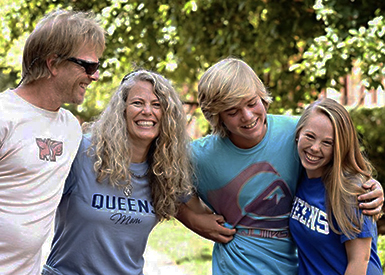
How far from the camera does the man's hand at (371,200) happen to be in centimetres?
278

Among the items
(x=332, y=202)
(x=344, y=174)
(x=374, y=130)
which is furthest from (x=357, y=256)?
(x=374, y=130)

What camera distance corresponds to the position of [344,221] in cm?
274

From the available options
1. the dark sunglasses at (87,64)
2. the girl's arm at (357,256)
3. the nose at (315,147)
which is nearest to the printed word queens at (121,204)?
the dark sunglasses at (87,64)

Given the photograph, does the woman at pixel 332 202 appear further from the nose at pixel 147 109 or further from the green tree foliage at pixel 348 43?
the green tree foliage at pixel 348 43

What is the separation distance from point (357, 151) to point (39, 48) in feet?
5.27

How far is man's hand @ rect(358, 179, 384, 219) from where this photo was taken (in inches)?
109

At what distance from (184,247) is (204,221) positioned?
4631 millimetres

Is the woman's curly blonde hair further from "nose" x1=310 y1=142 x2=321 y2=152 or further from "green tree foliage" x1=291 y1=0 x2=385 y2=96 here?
"green tree foliage" x1=291 y1=0 x2=385 y2=96

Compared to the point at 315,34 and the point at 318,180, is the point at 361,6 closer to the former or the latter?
the point at 315,34

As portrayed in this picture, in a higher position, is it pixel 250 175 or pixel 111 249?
pixel 250 175

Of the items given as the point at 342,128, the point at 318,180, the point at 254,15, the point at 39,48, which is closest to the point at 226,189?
the point at 318,180

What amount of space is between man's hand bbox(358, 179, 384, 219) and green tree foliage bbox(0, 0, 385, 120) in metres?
3.18

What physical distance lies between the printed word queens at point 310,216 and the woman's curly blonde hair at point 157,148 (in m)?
0.59

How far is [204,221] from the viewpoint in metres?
3.25
